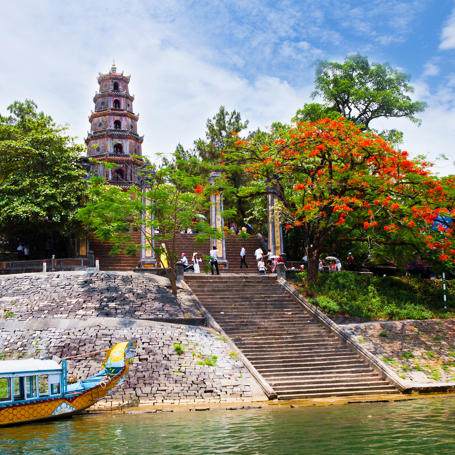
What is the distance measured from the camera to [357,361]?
1719cm

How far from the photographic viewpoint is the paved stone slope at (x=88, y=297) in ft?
59.2

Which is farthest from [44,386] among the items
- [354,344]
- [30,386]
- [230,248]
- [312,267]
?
[230,248]

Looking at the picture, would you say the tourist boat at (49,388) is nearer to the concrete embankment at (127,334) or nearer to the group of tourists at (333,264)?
the concrete embankment at (127,334)

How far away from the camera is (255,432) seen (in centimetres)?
1056

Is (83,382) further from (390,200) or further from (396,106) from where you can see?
(396,106)

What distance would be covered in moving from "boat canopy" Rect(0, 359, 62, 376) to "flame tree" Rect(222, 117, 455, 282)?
11365mm

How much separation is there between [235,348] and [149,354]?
3.09 metres

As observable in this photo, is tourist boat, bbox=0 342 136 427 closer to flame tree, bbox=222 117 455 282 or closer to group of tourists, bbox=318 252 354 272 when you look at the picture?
flame tree, bbox=222 117 455 282

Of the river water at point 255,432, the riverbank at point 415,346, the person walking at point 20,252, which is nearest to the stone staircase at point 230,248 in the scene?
the person walking at point 20,252

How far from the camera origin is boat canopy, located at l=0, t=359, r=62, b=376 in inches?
480

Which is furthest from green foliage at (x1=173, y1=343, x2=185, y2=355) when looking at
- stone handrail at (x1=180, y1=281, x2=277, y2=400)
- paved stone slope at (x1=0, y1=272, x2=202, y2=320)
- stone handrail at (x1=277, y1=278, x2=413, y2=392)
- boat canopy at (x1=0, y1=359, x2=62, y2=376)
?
stone handrail at (x1=277, y1=278, x2=413, y2=392)

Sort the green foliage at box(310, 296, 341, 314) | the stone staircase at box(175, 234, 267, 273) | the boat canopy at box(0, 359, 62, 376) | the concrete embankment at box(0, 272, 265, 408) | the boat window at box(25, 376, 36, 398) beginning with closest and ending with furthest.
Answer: the boat canopy at box(0, 359, 62, 376), the boat window at box(25, 376, 36, 398), the concrete embankment at box(0, 272, 265, 408), the green foliage at box(310, 296, 341, 314), the stone staircase at box(175, 234, 267, 273)

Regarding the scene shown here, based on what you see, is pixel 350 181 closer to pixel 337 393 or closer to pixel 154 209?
pixel 154 209

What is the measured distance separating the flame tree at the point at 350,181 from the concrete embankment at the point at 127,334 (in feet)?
22.0
